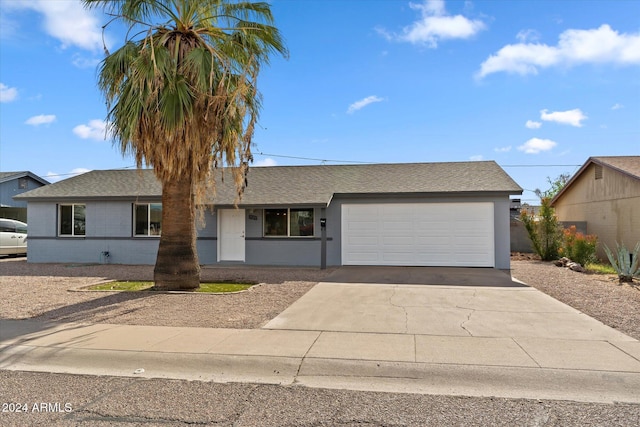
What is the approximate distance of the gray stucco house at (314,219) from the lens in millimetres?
16078

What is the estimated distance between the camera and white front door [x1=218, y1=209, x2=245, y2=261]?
1759cm

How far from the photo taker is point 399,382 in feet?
16.6

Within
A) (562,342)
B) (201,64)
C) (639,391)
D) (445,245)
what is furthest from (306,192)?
(639,391)

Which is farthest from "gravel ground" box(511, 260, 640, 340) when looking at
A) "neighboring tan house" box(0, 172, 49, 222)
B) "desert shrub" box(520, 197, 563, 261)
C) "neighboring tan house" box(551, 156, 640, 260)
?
"neighboring tan house" box(0, 172, 49, 222)

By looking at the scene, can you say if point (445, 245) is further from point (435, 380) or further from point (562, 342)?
point (435, 380)

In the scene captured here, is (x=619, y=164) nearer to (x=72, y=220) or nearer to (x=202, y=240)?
(x=202, y=240)

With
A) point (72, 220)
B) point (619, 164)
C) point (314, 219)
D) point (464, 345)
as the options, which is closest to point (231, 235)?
point (314, 219)

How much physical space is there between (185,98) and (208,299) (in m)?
4.61

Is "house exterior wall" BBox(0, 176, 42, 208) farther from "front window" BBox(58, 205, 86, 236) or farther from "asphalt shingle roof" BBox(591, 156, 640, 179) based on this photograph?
"asphalt shingle roof" BBox(591, 156, 640, 179)

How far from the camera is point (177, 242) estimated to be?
439 inches

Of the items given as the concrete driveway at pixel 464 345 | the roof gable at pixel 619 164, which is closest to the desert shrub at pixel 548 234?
the roof gable at pixel 619 164

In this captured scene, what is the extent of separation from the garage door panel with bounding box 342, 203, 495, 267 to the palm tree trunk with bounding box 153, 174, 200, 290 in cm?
710

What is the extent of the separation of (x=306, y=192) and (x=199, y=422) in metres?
13.5

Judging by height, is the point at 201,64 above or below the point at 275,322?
above
